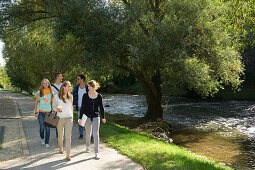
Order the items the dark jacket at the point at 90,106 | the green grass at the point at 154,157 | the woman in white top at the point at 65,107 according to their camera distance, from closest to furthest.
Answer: the green grass at the point at 154,157 → the woman in white top at the point at 65,107 → the dark jacket at the point at 90,106

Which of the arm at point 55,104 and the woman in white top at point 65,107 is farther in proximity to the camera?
the arm at point 55,104

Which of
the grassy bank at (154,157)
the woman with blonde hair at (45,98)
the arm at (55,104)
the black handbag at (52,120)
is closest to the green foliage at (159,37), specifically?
the grassy bank at (154,157)

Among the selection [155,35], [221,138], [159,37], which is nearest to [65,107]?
[159,37]

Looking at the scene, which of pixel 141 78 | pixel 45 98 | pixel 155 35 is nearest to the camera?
pixel 45 98

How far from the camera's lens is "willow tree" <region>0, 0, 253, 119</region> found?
11562 mm

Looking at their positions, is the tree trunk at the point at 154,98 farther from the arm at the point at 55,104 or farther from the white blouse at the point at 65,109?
the white blouse at the point at 65,109

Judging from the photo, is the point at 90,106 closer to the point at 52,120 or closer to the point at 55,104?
the point at 55,104

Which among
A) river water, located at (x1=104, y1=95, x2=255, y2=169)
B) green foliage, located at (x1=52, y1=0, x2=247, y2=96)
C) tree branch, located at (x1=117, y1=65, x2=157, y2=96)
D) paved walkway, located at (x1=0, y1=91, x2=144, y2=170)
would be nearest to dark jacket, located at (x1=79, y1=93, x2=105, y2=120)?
paved walkway, located at (x1=0, y1=91, x2=144, y2=170)

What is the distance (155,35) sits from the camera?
11977 mm

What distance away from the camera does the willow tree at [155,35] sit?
11.6 meters

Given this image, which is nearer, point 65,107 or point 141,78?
point 65,107

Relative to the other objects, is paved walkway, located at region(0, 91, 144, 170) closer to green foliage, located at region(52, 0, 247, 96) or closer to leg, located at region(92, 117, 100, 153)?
leg, located at region(92, 117, 100, 153)

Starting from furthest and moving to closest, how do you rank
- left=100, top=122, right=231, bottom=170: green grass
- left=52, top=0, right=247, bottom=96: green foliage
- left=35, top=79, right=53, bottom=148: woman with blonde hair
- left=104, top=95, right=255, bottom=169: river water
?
left=52, top=0, right=247, bottom=96: green foliage < left=104, top=95, right=255, bottom=169: river water < left=35, top=79, right=53, bottom=148: woman with blonde hair < left=100, top=122, right=231, bottom=170: green grass

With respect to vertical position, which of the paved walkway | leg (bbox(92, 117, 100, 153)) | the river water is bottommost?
the river water
